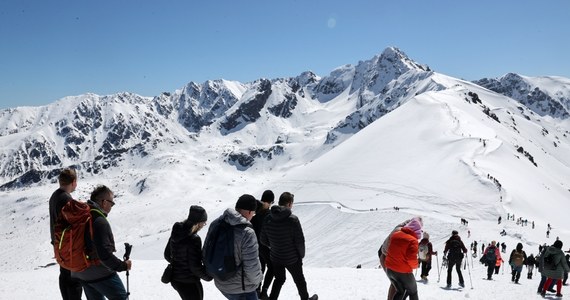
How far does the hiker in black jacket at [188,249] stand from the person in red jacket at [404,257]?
138 inches

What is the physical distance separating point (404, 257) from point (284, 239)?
2226mm

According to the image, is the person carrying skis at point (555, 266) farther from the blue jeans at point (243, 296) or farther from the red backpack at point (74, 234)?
the red backpack at point (74, 234)

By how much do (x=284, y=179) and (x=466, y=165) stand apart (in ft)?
141

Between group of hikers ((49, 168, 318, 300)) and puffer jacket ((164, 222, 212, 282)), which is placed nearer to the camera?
group of hikers ((49, 168, 318, 300))

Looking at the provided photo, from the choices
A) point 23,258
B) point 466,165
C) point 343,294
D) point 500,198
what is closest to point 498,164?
point 466,165

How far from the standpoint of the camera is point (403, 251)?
305 inches

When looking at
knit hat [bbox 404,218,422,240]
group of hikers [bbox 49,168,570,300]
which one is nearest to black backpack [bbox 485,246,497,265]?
group of hikers [bbox 49,168,570,300]

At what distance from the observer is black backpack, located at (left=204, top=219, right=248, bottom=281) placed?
19.2 feet

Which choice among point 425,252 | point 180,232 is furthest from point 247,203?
point 425,252

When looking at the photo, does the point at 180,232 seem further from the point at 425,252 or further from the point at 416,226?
the point at 425,252

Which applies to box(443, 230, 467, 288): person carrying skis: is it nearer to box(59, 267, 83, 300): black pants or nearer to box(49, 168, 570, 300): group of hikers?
box(49, 168, 570, 300): group of hikers

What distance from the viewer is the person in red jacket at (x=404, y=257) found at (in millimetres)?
7734

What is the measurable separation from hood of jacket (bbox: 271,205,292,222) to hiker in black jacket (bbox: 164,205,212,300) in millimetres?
1908

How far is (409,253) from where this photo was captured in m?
7.73
